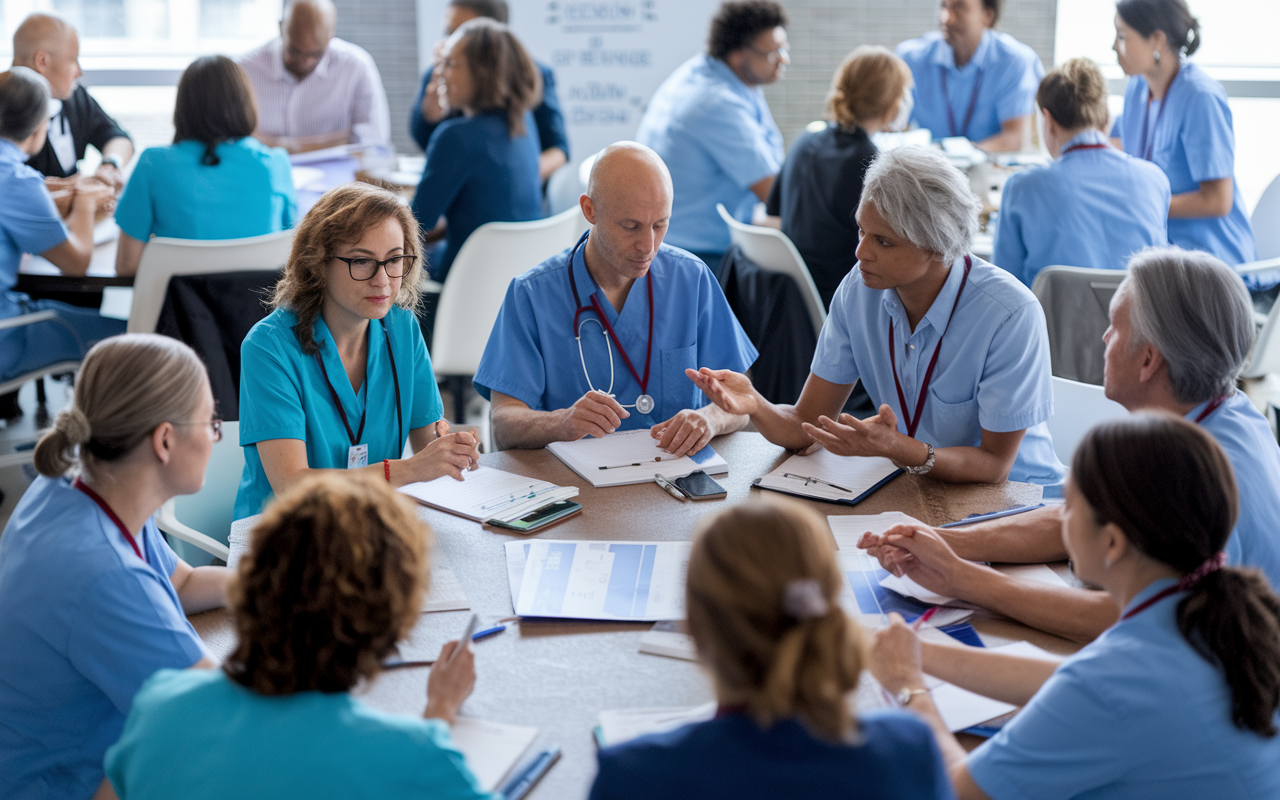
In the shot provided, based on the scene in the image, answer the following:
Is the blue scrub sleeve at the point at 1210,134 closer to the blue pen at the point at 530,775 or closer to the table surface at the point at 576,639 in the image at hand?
the table surface at the point at 576,639

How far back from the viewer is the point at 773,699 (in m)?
0.89

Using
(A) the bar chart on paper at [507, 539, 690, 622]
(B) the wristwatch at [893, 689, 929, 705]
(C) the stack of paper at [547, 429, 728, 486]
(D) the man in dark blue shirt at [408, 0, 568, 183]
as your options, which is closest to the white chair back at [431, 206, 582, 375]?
(D) the man in dark blue shirt at [408, 0, 568, 183]

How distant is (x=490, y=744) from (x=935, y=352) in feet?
4.57

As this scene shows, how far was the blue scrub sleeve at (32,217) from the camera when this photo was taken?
3404 mm

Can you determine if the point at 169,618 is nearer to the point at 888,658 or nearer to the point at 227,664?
the point at 227,664

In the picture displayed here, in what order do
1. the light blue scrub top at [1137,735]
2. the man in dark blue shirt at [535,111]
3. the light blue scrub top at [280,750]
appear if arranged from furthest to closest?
1. the man in dark blue shirt at [535,111]
2. the light blue scrub top at [1137,735]
3. the light blue scrub top at [280,750]

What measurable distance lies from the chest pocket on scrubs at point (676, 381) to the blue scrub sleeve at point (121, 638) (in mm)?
1385

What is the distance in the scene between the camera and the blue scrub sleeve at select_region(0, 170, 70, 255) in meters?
3.40

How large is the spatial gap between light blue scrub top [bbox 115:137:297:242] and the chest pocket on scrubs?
180 cm

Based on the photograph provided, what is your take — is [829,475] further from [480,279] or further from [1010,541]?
[480,279]

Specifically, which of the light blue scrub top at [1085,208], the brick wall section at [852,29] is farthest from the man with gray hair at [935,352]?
the brick wall section at [852,29]

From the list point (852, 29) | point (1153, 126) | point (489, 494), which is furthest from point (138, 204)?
point (852, 29)

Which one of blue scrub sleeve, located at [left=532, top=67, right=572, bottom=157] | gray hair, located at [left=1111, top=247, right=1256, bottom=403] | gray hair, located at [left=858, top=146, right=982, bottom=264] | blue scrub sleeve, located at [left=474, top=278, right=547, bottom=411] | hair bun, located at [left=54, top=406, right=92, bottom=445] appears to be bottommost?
blue scrub sleeve, located at [left=474, top=278, right=547, bottom=411]

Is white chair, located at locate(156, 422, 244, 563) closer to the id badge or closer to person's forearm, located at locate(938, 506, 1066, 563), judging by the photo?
the id badge
